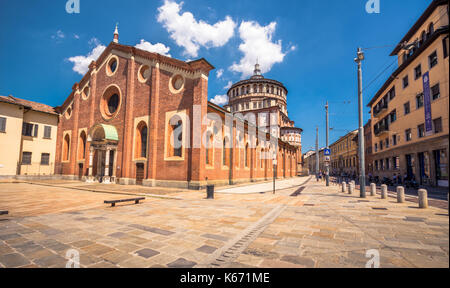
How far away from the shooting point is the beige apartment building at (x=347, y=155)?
49.3 meters

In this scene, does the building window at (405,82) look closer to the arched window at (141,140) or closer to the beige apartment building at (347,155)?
the arched window at (141,140)

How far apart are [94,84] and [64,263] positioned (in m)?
28.1

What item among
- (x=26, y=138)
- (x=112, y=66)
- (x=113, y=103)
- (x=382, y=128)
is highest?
(x=112, y=66)

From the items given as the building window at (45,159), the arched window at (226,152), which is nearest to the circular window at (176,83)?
the arched window at (226,152)

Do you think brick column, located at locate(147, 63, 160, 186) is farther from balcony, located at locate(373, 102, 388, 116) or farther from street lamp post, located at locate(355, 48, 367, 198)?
balcony, located at locate(373, 102, 388, 116)

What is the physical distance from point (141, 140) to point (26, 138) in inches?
736

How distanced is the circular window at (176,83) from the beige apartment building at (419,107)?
15.3 meters

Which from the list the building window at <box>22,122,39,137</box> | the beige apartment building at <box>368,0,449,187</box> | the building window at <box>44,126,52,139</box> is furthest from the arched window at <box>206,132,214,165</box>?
the building window at <box>22,122,39,137</box>

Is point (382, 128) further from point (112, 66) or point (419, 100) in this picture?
point (112, 66)

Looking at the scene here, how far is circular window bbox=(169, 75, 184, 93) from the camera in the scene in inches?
750

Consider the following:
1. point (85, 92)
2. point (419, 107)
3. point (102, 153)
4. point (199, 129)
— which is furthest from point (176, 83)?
point (419, 107)

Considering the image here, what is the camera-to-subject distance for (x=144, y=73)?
21.7m

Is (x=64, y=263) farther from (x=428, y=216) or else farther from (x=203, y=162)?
(x=203, y=162)

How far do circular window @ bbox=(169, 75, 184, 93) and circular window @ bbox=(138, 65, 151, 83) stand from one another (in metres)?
3.35
